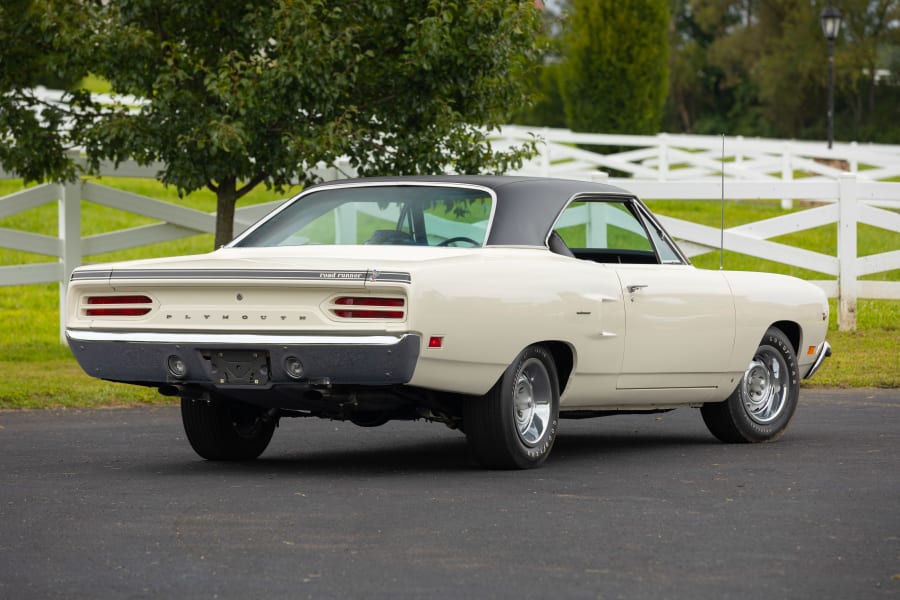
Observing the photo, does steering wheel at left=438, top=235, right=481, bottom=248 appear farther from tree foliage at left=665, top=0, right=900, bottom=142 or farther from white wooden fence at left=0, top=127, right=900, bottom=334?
tree foliage at left=665, top=0, right=900, bottom=142

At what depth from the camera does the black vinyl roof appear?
9.20 meters

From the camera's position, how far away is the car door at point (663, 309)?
9.66 metres

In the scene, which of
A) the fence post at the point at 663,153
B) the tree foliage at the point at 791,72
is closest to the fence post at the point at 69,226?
the fence post at the point at 663,153

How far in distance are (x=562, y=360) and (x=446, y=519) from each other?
221 cm

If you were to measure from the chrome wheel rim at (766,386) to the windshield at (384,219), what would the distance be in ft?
7.37

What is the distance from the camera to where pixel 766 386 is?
1079 cm

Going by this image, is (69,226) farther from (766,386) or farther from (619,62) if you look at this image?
(619,62)

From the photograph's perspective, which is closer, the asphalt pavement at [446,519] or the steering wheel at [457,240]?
the asphalt pavement at [446,519]

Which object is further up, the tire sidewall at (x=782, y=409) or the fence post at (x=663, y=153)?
the fence post at (x=663, y=153)

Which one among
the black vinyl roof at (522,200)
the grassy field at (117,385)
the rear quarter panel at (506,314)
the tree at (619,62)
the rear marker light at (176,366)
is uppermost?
the tree at (619,62)

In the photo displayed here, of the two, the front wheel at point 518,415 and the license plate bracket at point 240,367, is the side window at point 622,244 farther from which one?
the license plate bracket at point 240,367

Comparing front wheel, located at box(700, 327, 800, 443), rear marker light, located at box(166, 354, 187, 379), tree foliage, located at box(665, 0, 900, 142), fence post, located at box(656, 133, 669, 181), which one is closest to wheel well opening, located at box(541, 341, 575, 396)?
front wheel, located at box(700, 327, 800, 443)

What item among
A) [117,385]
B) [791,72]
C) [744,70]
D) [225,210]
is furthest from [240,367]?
[744,70]

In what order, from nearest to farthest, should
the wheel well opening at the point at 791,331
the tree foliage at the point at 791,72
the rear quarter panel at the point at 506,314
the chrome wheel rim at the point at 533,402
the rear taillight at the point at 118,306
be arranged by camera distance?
A: the rear quarter panel at the point at 506,314 < the rear taillight at the point at 118,306 < the chrome wheel rim at the point at 533,402 < the wheel well opening at the point at 791,331 < the tree foliage at the point at 791,72
